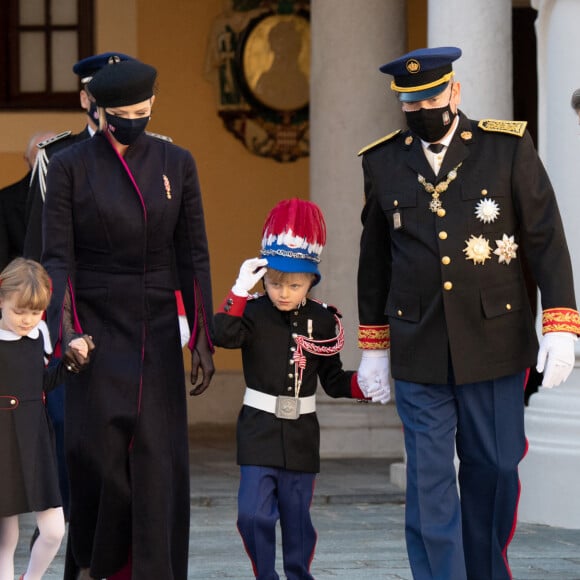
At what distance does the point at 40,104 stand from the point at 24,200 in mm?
5199

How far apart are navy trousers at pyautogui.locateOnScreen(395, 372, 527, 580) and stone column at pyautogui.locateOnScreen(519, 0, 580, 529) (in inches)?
87.0

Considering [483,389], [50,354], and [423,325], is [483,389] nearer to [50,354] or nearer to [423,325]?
[423,325]

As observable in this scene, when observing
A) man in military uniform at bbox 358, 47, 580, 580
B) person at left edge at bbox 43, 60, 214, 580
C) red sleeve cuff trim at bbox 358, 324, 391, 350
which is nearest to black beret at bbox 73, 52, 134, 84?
person at left edge at bbox 43, 60, 214, 580

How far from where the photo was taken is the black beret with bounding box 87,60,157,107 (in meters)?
5.49

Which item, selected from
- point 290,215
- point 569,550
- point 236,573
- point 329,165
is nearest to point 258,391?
point 290,215

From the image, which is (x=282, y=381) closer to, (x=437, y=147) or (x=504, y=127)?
(x=437, y=147)

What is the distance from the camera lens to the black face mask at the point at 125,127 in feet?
18.1

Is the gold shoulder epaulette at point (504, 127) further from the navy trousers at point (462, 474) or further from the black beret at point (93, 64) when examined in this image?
the black beret at point (93, 64)

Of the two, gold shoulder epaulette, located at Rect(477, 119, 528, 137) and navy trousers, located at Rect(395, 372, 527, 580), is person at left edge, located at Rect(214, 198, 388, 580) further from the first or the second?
gold shoulder epaulette, located at Rect(477, 119, 528, 137)

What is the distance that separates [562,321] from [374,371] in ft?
2.17

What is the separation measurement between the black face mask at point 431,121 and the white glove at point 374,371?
0.74 meters

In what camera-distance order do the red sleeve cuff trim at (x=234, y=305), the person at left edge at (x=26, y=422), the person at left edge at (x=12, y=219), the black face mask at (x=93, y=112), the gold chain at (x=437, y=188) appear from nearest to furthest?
the gold chain at (x=437, y=188)
the person at left edge at (x=26, y=422)
the red sleeve cuff trim at (x=234, y=305)
the black face mask at (x=93, y=112)
the person at left edge at (x=12, y=219)

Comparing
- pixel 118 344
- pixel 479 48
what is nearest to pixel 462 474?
pixel 118 344

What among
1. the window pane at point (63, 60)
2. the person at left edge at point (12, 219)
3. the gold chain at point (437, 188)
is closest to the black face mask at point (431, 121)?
the gold chain at point (437, 188)
